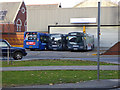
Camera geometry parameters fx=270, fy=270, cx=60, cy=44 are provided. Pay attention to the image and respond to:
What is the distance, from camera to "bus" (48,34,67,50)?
134 feet

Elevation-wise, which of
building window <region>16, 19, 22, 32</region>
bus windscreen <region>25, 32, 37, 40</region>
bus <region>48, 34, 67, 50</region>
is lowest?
bus <region>48, 34, 67, 50</region>

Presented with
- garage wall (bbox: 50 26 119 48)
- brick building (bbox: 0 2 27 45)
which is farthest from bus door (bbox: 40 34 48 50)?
brick building (bbox: 0 2 27 45)

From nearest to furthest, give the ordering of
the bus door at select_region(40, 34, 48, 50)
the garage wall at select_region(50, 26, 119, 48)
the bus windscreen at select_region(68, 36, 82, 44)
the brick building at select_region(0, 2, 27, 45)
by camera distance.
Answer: the bus windscreen at select_region(68, 36, 82, 44)
the bus door at select_region(40, 34, 48, 50)
the garage wall at select_region(50, 26, 119, 48)
the brick building at select_region(0, 2, 27, 45)

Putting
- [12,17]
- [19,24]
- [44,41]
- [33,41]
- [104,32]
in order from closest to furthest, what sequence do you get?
[33,41] < [44,41] < [104,32] < [12,17] < [19,24]

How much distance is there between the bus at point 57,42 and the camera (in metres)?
40.9

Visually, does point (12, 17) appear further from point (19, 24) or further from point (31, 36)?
point (31, 36)

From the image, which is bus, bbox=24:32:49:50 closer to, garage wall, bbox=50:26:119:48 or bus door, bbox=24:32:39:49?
bus door, bbox=24:32:39:49

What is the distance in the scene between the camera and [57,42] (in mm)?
41062

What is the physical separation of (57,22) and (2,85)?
4081 centimetres

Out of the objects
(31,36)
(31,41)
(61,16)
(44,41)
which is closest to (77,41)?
(44,41)

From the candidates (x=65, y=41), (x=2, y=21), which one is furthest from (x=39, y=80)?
(x=2, y=21)

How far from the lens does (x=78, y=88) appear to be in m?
8.93

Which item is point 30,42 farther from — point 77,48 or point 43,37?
point 77,48

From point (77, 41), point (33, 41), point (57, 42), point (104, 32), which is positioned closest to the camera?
point (77, 41)
